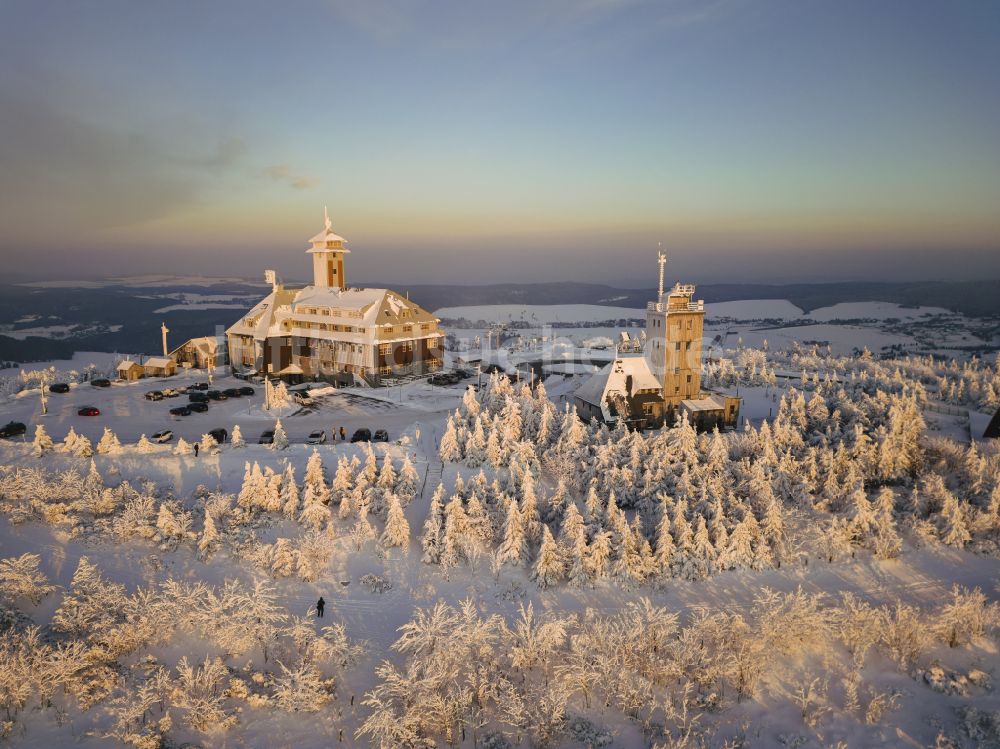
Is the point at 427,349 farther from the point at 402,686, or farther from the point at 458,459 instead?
the point at 402,686

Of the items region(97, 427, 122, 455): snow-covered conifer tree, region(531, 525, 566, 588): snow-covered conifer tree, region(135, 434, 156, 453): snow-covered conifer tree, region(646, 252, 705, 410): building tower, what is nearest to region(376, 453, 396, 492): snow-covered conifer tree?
region(531, 525, 566, 588): snow-covered conifer tree

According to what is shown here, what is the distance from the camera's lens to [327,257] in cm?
7238

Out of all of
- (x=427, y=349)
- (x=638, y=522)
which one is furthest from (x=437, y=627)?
(x=427, y=349)

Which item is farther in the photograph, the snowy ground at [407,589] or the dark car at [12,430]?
the dark car at [12,430]

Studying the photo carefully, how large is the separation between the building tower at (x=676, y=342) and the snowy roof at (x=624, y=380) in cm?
91

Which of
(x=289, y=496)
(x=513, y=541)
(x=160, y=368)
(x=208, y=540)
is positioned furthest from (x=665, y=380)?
(x=160, y=368)

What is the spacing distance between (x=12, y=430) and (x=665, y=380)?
4730cm

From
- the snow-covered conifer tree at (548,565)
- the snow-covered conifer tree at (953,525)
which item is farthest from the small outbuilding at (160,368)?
the snow-covered conifer tree at (953,525)

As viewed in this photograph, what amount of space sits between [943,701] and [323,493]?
91.4ft

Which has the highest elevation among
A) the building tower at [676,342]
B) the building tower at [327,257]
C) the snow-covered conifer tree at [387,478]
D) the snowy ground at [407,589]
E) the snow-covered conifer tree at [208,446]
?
the building tower at [327,257]

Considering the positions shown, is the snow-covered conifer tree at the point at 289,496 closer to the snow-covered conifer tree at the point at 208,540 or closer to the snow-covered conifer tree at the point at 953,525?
the snow-covered conifer tree at the point at 208,540

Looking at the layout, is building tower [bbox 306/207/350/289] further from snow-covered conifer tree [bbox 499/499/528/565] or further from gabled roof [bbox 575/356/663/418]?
snow-covered conifer tree [bbox 499/499/528/565]

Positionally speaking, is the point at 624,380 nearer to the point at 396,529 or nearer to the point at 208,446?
the point at 396,529

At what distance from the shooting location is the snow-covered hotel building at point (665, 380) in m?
43.9
